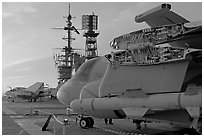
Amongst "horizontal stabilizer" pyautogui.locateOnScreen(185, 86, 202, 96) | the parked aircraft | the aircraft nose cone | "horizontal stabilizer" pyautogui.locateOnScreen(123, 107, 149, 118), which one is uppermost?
"horizontal stabilizer" pyautogui.locateOnScreen(185, 86, 202, 96)

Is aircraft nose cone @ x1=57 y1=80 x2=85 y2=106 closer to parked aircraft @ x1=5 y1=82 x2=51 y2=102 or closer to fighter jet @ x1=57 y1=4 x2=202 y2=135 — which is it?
fighter jet @ x1=57 y1=4 x2=202 y2=135

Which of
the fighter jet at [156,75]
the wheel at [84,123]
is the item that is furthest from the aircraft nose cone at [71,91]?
the fighter jet at [156,75]

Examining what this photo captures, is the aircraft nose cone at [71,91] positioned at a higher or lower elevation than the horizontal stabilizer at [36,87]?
higher

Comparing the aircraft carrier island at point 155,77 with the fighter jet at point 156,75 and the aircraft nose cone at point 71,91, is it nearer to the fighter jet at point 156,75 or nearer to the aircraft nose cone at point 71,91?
the fighter jet at point 156,75

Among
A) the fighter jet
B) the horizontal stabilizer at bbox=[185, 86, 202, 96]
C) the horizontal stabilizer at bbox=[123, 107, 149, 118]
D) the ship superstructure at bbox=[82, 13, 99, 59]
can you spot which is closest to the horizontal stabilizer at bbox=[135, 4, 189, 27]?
the fighter jet

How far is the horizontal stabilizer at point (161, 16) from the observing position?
1101 cm

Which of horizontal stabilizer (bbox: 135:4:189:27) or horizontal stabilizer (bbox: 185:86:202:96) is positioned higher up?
horizontal stabilizer (bbox: 135:4:189:27)

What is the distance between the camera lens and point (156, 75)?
36.1 feet

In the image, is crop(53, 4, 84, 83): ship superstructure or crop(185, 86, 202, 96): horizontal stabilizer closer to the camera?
crop(185, 86, 202, 96): horizontal stabilizer

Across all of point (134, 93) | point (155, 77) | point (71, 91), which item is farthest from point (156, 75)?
point (71, 91)

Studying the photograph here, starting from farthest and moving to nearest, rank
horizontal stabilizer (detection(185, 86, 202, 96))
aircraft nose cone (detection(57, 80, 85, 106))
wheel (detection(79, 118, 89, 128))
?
aircraft nose cone (detection(57, 80, 85, 106))
wheel (detection(79, 118, 89, 128))
horizontal stabilizer (detection(185, 86, 202, 96))

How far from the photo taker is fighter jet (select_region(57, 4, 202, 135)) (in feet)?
32.5

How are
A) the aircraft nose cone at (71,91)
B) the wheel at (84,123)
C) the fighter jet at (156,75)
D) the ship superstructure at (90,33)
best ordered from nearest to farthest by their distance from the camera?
the fighter jet at (156,75)
the wheel at (84,123)
the aircraft nose cone at (71,91)
the ship superstructure at (90,33)

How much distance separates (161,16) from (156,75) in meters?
2.53
